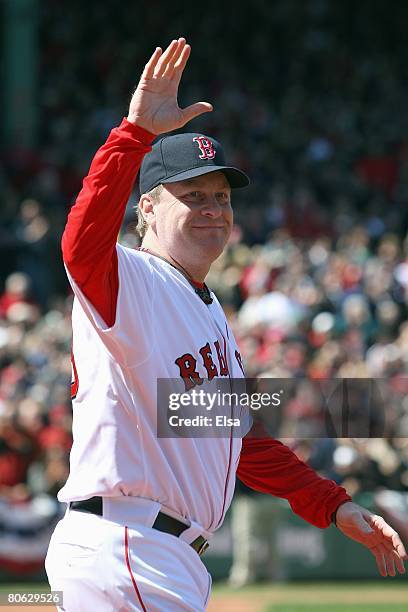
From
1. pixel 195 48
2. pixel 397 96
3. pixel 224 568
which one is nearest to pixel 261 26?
pixel 195 48

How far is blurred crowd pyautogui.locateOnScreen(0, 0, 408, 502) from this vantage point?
11.1 meters

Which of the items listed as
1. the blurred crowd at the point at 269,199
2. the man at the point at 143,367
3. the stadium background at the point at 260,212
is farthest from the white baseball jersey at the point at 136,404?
the blurred crowd at the point at 269,199

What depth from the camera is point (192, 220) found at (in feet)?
11.7

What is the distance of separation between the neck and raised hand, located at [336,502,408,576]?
93cm

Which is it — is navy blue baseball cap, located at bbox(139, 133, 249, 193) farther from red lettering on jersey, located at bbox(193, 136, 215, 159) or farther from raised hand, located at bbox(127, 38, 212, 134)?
→ raised hand, located at bbox(127, 38, 212, 134)

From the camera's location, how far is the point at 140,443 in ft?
11.0

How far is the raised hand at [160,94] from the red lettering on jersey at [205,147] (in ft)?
1.33

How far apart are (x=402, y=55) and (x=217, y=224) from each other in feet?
66.7

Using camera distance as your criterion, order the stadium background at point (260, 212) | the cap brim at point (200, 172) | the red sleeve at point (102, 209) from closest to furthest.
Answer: the red sleeve at point (102, 209)
the cap brim at point (200, 172)
the stadium background at point (260, 212)

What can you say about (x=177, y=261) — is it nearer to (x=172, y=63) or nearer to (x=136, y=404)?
(x=136, y=404)

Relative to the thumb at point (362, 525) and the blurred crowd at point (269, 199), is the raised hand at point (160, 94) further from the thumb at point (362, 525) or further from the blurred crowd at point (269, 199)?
the blurred crowd at point (269, 199)

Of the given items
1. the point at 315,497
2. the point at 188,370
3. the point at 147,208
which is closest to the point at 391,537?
the point at 315,497

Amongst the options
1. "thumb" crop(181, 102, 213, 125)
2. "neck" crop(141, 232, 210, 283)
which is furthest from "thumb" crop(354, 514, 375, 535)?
"thumb" crop(181, 102, 213, 125)

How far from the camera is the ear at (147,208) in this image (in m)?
3.68
